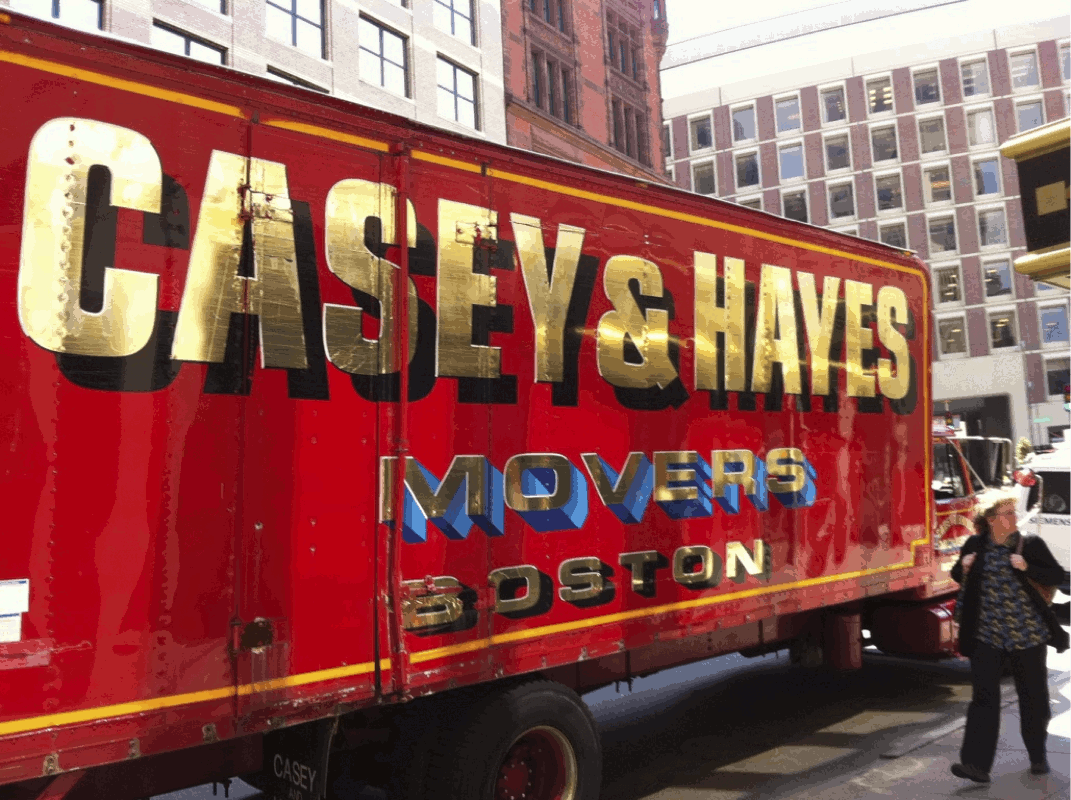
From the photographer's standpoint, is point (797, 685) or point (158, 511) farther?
point (797, 685)

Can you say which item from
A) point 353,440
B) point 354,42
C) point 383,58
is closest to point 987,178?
point 383,58

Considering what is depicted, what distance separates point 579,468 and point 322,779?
2.08 m

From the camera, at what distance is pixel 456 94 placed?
28.7 m

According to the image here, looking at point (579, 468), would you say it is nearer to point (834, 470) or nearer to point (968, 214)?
point (834, 470)

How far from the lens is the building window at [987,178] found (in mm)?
49531

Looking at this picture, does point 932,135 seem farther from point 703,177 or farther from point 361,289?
point 361,289

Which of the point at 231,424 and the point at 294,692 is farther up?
the point at 231,424

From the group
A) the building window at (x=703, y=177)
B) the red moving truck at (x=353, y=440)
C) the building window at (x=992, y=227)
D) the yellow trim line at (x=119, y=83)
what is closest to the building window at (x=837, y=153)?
the building window at (x=703, y=177)

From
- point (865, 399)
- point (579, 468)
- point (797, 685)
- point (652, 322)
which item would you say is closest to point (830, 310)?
point (865, 399)

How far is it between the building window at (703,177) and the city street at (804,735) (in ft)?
160

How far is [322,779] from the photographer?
4418mm

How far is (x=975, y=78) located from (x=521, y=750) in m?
54.8

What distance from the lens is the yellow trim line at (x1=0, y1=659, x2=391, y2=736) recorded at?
3.43 metres

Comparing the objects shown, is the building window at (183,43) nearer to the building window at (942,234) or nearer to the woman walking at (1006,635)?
the woman walking at (1006,635)
